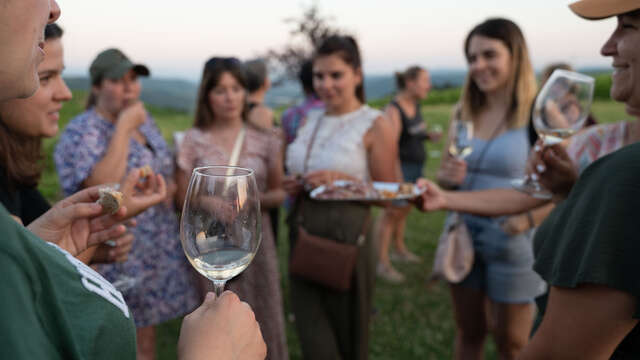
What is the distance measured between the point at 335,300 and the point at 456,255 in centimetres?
93

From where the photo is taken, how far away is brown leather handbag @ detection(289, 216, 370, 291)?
288 centimetres

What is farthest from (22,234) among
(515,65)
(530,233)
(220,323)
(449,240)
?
(515,65)

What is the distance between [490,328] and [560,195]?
1.39m

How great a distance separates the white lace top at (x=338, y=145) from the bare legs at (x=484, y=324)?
3.74 feet

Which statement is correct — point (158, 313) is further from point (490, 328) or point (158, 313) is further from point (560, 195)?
point (560, 195)

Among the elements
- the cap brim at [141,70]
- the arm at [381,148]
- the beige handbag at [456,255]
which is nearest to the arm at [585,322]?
the beige handbag at [456,255]

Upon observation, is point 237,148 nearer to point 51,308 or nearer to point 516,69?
point 516,69

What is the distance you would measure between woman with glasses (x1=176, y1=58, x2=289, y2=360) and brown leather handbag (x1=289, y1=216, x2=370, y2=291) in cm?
37

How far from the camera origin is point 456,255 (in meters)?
2.77

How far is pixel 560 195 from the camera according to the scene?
201 centimetres

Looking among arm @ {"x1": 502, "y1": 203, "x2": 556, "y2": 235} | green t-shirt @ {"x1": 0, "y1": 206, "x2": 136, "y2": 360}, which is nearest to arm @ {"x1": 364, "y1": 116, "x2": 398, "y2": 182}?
arm @ {"x1": 502, "y1": 203, "x2": 556, "y2": 235}

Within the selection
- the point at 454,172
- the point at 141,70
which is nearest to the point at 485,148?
the point at 454,172

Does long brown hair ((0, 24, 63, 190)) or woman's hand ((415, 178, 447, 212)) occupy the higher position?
long brown hair ((0, 24, 63, 190))

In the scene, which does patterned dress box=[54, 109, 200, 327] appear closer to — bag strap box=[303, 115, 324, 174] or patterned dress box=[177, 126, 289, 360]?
patterned dress box=[177, 126, 289, 360]
